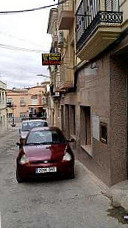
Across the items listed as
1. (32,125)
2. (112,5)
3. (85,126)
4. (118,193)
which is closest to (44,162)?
(118,193)

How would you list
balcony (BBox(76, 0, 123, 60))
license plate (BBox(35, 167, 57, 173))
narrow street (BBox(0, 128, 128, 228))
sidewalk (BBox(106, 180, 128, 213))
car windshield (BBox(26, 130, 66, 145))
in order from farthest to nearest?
car windshield (BBox(26, 130, 66, 145))
license plate (BBox(35, 167, 57, 173))
balcony (BBox(76, 0, 123, 60))
sidewalk (BBox(106, 180, 128, 213))
narrow street (BBox(0, 128, 128, 228))

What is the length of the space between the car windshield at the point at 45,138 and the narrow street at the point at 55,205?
1.45m

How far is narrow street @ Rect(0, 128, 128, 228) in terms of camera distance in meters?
5.18

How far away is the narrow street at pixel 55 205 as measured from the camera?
204 inches

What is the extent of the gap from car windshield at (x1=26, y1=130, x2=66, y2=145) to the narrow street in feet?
Result: 4.75

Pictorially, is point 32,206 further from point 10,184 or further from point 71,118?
point 71,118

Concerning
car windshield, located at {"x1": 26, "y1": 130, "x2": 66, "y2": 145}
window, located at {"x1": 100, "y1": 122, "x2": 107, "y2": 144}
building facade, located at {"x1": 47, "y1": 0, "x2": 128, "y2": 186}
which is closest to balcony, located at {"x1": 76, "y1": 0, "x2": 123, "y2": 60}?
building facade, located at {"x1": 47, "y1": 0, "x2": 128, "y2": 186}

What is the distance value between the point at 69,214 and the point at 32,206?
93 cm

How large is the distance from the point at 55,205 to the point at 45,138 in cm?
380

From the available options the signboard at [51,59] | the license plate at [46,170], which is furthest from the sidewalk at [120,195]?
the signboard at [51,59]

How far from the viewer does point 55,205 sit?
622cm

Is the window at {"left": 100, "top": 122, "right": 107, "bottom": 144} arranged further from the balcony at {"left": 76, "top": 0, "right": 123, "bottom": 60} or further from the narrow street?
the balcony at {"left": 76, "top": 0, "right": 123, "bottom": 60}

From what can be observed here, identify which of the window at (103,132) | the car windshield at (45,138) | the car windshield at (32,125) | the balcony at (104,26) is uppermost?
the balcony at (104,26)

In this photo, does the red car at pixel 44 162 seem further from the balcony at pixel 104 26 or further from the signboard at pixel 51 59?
the signboard at pixel 51 59
